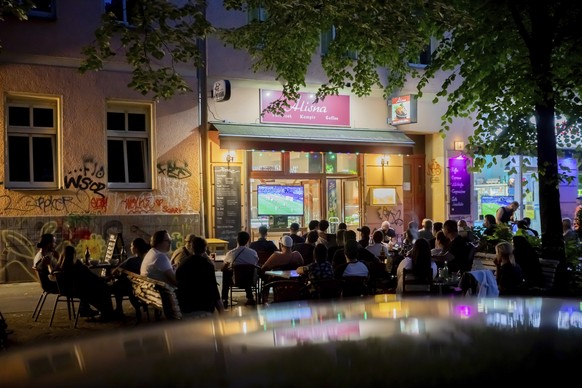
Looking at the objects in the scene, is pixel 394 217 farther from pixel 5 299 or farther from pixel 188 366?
pixel 188 366

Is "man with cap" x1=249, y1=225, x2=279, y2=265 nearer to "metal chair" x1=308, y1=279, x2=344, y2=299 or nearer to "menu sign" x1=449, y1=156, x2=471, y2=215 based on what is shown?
"metal chair" x1=308, y1=279, x2=344, y2=299

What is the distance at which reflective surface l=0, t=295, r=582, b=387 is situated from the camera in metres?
1.75

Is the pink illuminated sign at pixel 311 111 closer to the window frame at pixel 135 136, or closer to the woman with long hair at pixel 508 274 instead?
the window frame at pixel 135 136

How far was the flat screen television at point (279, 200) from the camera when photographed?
53.6 feet

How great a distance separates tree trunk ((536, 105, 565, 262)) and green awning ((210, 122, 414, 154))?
7424mm

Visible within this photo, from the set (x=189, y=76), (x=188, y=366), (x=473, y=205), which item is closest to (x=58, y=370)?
(x=188, y=366)

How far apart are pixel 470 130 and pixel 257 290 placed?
1125 cm

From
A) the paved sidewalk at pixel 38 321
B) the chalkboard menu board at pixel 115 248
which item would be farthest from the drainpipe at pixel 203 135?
the paved sidewalk at pixel 38 321

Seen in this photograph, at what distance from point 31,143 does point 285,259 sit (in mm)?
7126

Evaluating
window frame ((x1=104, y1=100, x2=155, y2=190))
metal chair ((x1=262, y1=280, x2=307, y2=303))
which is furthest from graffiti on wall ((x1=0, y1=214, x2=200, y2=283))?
metal chair ((x1=262, y1=280, x2=307, y2=303))

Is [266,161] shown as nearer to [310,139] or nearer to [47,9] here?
[310,139]

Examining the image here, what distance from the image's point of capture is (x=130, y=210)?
14.4 m

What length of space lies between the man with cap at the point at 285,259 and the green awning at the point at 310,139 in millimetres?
5118

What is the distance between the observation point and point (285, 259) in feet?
32.4
